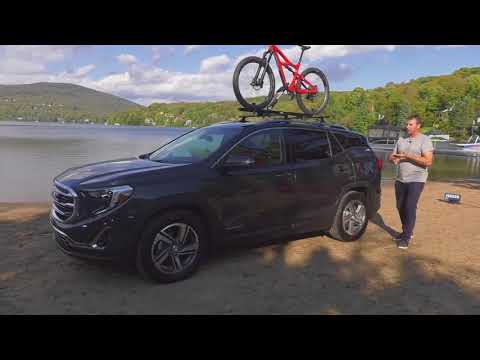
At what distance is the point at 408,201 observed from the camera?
5.86 meters

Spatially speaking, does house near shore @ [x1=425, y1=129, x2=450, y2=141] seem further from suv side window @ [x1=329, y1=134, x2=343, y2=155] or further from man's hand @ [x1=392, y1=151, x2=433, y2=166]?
suv side window @ [x1=329, y1=134, x2=343, y2=155]

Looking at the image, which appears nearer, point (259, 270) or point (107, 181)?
point (107, 181)

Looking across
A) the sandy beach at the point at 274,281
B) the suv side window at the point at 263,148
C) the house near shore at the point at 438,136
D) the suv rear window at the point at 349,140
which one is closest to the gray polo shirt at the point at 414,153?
the suv rear window at the point at 349,140

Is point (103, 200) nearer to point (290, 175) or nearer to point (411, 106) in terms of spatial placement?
point (290, 175)

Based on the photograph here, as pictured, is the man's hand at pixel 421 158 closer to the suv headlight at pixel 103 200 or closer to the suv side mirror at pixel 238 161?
the suv side mirror at pixel 238 161

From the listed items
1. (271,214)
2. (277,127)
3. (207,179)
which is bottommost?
(271,214)

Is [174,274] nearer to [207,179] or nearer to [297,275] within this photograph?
[207,179]

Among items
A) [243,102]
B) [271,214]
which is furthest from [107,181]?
[243,102]

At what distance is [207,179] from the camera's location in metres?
4.50

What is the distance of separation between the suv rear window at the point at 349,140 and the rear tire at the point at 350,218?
775mm

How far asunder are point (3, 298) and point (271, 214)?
3.15 m

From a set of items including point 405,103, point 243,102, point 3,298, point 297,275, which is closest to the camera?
point 3,298

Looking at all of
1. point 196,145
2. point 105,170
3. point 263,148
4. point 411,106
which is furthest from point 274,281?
point 411,106

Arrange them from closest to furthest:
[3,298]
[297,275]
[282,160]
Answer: [3,298] < [297,275] < [282,160]
